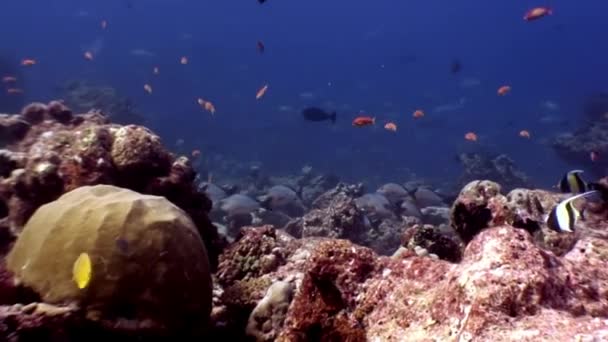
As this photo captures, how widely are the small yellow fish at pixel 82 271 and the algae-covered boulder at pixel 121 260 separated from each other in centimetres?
10

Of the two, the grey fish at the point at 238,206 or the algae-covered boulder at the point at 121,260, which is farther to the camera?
the grey fish at the point at 238,206

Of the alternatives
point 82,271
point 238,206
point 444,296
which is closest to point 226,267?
point 82,271

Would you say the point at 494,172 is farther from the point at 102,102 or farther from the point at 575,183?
the point at 102,102

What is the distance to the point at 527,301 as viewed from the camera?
2.66 meters

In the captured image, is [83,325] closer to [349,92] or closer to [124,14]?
[349,92]

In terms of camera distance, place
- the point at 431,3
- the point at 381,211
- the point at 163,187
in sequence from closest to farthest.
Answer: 1. the point at 163,187
2. the point at 381,211
3. the point at 431,3

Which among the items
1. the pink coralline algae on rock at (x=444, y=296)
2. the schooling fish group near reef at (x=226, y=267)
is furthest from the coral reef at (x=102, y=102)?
the pink coralline algae on rock at (x=444, y=296)

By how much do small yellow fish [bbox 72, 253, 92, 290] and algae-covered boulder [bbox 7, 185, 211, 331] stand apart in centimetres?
10

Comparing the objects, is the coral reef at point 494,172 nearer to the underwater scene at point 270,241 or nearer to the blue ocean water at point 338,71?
the underwater scene at point 270,241

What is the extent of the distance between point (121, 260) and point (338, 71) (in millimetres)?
88554

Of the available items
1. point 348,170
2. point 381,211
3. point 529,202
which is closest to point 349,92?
point 348,170

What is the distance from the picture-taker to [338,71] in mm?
89688

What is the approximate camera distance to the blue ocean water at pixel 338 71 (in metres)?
45.4

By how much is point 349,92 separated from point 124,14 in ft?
140
